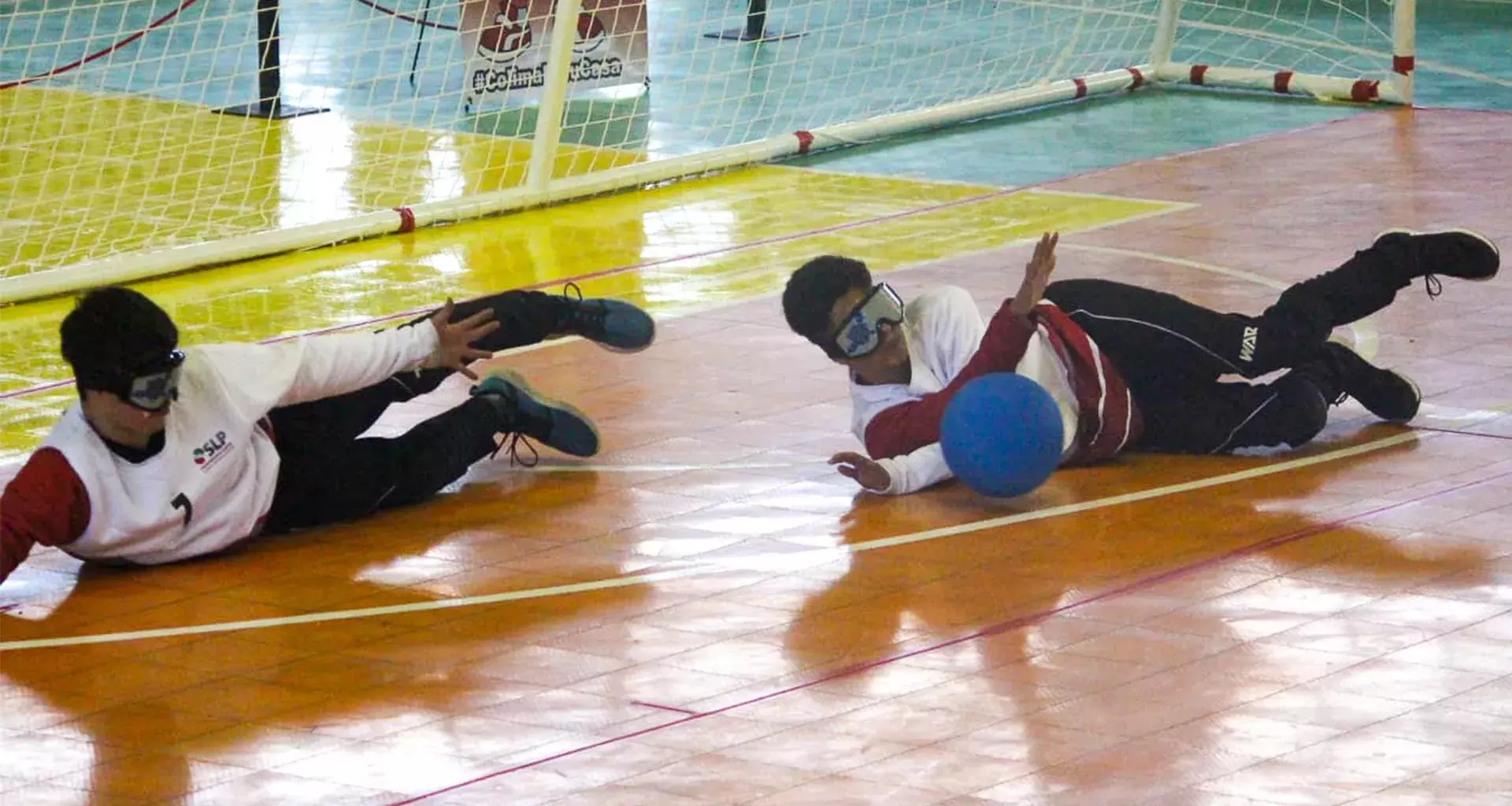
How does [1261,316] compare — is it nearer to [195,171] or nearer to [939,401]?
[939,401]

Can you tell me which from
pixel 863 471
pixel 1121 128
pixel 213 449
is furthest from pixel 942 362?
pixel 1121 128

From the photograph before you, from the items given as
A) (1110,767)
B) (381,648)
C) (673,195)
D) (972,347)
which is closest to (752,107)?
(673,195)

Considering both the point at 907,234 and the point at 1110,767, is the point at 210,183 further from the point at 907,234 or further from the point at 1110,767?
the point at 1110,767

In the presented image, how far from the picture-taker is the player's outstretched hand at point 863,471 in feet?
20.9

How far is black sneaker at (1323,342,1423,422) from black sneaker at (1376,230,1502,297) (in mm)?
321

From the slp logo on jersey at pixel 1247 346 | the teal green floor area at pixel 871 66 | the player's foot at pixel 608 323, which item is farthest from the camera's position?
the teal green floor area at pixel 871 66

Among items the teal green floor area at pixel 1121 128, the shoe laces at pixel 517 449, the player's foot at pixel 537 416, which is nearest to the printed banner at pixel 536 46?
the teal green floor area at pixel 1121 128

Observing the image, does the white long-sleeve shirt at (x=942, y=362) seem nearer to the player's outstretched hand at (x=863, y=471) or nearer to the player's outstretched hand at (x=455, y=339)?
the player's outstretched hand at (x=863, y=471)

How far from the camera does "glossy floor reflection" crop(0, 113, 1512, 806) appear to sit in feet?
15.1

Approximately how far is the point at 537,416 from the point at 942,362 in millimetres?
1275

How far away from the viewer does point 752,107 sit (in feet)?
47.2

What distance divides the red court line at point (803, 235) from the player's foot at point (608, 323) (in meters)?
1.47

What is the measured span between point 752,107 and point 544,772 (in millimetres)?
10100

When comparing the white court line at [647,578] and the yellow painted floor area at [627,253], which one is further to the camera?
the yellow painted floor area at [627,253]
